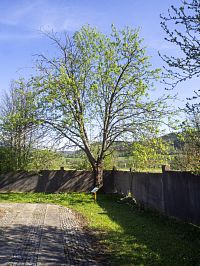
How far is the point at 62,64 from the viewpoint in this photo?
22250mm

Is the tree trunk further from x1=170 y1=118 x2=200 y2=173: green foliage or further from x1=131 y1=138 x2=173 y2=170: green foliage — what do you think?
x1=170 y1=118 x2=200 y2=173: green foliage

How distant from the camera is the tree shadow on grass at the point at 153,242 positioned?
6.59 metres

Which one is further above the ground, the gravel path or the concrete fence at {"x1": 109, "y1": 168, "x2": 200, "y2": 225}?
the concrete fence at {"x1": 109, "y1": 168, "x2": 200, "y2": 225}

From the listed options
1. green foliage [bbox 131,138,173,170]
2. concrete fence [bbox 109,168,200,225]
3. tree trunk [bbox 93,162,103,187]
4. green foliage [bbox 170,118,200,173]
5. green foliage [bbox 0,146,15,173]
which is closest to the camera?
green foliage [bbox 170,118,200,173]

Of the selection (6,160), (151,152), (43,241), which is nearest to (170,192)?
(43,241)

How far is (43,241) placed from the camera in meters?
8.25

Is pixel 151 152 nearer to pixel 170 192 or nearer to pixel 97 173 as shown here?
pixel 97 173

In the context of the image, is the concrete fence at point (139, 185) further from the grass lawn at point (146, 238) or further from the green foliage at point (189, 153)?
the green foliage at point (189, 153)

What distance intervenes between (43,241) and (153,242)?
2790mm

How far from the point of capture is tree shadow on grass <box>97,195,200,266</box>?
21.6 feet

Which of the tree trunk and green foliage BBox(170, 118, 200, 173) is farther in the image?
the tree trunk

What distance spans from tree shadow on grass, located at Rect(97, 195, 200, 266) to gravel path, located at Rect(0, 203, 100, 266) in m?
0.72

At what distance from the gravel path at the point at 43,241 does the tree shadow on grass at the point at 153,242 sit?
0.72m

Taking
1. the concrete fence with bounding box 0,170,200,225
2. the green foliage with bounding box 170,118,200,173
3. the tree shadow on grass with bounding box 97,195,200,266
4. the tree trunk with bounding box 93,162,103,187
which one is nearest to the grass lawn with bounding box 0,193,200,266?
the tree shadow on grass with bounding box 97,195,200,266
